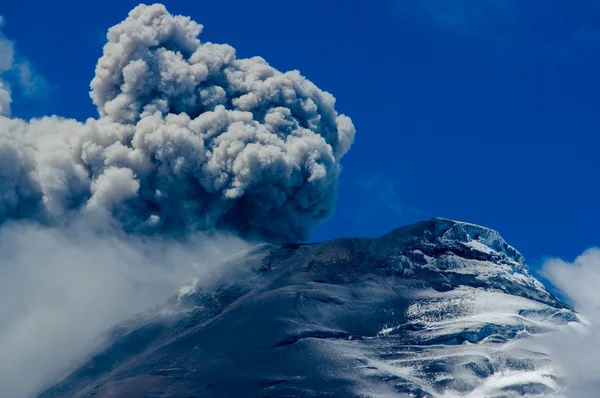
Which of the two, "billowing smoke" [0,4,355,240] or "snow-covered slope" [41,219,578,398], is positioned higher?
"billowing smoke" [0,4,355,240]

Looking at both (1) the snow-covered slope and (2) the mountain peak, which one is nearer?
(1) the snow-covered slope

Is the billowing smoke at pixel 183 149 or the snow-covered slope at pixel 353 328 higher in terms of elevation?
the billowing smoke at pixel 183 149

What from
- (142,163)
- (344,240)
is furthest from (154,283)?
(344,240)

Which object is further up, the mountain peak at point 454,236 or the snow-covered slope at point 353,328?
the mountain peak at point 454,236

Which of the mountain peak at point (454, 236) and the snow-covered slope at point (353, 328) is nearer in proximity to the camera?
the snow-covered slope at point (353, 328)
